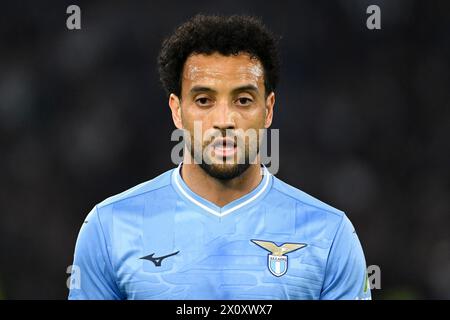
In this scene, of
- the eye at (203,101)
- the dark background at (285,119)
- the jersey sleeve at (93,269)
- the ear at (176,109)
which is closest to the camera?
the eye at (203,101)

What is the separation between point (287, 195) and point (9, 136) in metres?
6.77

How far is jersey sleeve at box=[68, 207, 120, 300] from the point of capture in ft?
15.7

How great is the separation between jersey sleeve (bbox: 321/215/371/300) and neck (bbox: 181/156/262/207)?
1.88ft

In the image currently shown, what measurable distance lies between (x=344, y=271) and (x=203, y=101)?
118 centimetres

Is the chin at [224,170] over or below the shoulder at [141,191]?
over

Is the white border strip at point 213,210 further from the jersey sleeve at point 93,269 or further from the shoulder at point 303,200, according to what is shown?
the jersey sleeve at point 93,269

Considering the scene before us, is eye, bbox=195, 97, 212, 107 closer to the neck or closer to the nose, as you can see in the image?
the nose

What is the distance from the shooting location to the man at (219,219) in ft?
15.2

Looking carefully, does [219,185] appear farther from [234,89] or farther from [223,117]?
[234,89]

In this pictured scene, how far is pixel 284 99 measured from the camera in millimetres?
10969

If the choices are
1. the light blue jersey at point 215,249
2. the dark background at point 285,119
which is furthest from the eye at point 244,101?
the dark background at point 285,119

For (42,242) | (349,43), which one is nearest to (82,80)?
(42,242)

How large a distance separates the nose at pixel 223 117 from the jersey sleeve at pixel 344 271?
2.89 feet
